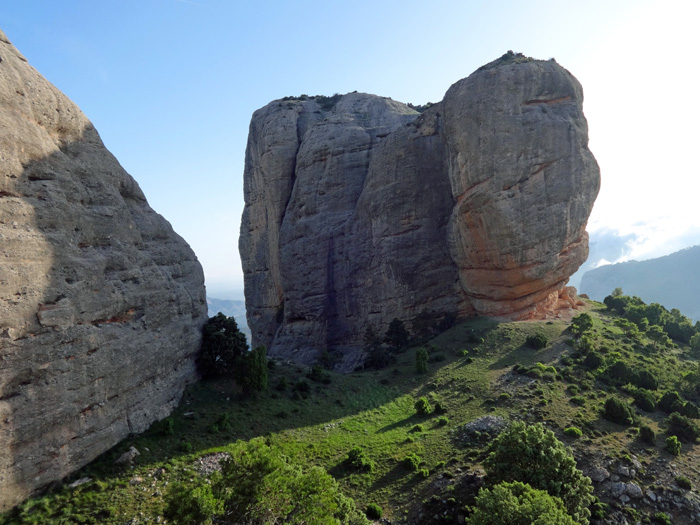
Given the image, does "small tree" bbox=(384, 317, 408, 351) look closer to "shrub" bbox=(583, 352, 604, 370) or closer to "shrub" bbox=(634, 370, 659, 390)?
"shrub" bbox=(583, 352, 604, 370)

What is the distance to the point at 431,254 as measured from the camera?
64062 millimetres

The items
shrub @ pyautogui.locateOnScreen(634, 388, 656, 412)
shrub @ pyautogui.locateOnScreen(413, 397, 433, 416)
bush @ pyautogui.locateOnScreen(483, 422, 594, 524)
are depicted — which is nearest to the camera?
bush @ pyautogui.locateOnScreen(483, 422, 594, 524)

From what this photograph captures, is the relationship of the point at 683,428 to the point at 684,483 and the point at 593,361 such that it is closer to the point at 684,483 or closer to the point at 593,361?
the point at 684,483

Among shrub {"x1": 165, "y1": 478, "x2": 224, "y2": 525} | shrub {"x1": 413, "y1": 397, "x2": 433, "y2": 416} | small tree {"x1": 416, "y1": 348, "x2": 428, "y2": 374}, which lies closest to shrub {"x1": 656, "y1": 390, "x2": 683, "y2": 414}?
shrub {"x1": 413, "y1": 397, "x2": 433, "y2": 416}

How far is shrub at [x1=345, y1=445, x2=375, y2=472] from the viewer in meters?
30.2

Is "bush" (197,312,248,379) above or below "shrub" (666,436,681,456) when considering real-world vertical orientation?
above

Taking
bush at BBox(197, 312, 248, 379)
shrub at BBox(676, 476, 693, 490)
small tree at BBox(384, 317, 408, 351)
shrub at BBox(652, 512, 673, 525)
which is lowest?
shrub at BBox(652, 512, 673, 525)

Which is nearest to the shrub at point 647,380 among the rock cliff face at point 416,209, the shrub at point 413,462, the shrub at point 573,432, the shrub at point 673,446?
the shrub at point 673,446

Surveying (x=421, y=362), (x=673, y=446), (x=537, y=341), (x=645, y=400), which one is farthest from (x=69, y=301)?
(x=645, y=400)

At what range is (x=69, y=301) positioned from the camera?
25.6 meters

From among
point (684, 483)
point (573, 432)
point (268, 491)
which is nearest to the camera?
A: point (268, 491)

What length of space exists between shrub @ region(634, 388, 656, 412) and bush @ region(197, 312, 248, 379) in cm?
4016

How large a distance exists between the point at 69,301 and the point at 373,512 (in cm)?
2489

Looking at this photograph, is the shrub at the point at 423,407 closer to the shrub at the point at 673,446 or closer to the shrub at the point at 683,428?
the shrub at the point at 673,446
